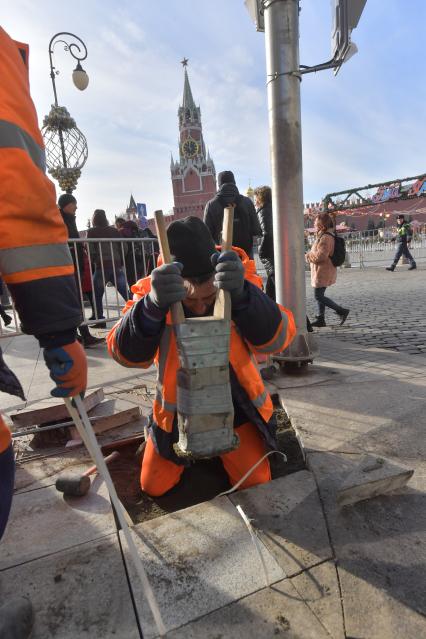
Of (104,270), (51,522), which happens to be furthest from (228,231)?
(104,270)

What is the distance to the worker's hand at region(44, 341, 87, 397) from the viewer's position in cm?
131

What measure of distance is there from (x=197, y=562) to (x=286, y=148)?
3.18 metres

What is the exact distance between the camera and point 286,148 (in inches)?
137

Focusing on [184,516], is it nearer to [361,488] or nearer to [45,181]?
[361,488]

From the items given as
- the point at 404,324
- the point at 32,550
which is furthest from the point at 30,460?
the point at 404,324

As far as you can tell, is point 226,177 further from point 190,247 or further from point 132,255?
point 190,247

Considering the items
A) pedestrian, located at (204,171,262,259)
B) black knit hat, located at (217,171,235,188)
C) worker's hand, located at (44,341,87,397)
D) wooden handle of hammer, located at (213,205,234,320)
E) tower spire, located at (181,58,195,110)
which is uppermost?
tower spire, located at (181,58,195,110)

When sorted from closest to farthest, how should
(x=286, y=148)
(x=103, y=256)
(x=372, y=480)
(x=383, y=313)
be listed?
(x=372, y=480) → (x=286, y=148) → (x=103, y=256) → (x=383, y=313)

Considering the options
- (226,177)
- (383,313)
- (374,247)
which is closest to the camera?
(226,177)

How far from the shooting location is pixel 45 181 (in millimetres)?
1206

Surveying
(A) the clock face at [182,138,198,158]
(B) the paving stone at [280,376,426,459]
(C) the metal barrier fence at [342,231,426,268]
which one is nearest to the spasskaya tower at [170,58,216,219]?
(A) the clock face at [182,138,198,158]

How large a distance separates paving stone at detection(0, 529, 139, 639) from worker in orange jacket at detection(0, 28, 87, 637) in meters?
0.09

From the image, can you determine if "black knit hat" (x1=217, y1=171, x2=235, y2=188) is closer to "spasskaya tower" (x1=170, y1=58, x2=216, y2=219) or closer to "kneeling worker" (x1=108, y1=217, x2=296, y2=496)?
"kneeling worker" (x1=108, y1=217, x2=296, y2=496)

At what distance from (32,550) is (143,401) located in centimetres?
168
